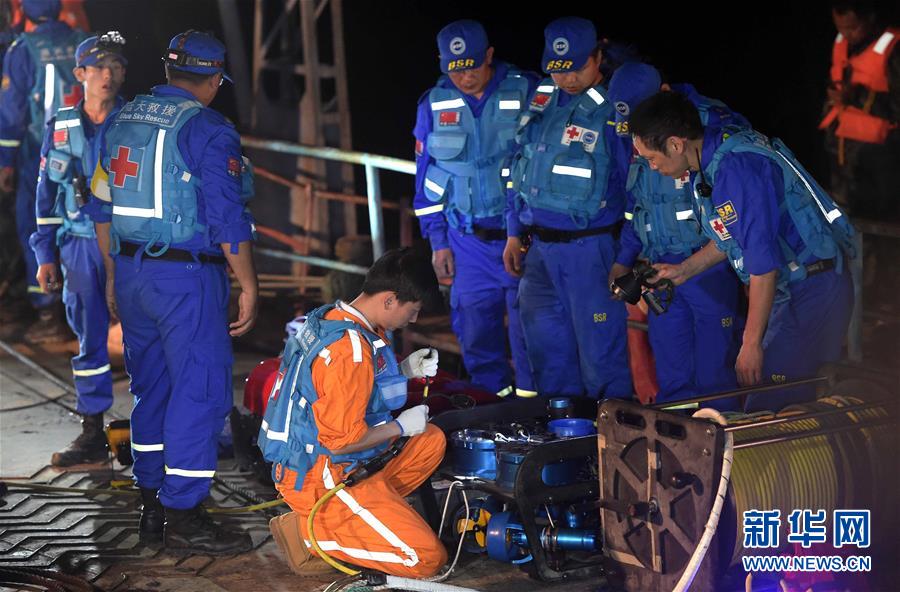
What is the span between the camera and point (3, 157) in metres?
9.57

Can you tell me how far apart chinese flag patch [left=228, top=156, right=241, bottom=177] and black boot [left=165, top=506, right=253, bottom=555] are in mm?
1522

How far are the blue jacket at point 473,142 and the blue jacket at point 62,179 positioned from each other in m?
1.82

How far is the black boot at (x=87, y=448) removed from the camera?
7.41 metres

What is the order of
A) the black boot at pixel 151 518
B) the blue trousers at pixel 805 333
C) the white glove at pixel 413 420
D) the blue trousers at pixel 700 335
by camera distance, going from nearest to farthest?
the white glove at pixel 413 420 → the blue trousers at pixel 805 333 → the black boot at pixel 151 518 → the blue trousers at pixel 700 335

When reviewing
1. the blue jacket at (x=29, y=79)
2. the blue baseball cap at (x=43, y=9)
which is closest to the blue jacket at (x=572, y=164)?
the blue jacket at (x=29, y=79)

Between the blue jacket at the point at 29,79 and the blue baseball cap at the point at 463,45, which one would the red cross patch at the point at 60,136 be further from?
the blue baseball cap at the point at 463,45

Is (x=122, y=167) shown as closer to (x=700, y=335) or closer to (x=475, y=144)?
(x=475, y=144)

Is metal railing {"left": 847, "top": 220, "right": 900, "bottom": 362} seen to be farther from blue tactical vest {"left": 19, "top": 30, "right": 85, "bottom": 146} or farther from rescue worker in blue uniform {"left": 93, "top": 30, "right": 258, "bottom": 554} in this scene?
blue tactical vest {"left": 19, "top": 30, "right": 85, "bottom": 146}

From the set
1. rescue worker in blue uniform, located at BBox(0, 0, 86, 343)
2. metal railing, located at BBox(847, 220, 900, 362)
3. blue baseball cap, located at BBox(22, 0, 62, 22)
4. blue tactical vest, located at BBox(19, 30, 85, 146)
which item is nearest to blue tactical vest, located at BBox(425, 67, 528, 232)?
metal railing, located at BBox(847, 220, 900, 362)

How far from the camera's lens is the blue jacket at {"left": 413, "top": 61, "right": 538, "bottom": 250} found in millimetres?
7453

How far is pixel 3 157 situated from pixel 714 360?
5.43m

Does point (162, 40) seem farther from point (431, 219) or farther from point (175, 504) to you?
point (175, 504)

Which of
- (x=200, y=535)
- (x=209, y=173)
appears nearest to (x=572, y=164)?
(x=209, y=173)

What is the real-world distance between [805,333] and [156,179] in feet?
9.63
